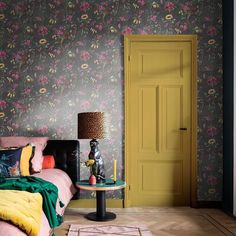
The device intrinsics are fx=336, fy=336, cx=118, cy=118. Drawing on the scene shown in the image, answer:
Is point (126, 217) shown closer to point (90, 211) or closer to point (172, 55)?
point (90, 211)

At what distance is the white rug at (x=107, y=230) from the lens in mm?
3406

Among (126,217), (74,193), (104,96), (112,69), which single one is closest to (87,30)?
(112,69)

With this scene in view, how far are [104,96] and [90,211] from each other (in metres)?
1.53

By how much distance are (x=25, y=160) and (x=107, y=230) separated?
115 cm

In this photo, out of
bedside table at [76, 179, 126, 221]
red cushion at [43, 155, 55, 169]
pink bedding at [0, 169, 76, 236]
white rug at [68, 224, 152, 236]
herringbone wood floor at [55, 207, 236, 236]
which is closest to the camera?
pink bedding at [0, 169, 76, 236]

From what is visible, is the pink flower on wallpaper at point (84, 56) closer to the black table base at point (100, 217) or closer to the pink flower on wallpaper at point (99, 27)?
the pink flower on wallpaper at point (99, 27)

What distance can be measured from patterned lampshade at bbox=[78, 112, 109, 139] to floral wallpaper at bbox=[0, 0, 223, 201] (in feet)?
2.00

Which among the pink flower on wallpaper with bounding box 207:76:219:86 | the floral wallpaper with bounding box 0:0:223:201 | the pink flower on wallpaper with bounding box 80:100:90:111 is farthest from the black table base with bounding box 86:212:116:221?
the pink flower on wallpaper with bounding box 207:76:219:86

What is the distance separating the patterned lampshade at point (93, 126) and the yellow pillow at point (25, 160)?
61cm

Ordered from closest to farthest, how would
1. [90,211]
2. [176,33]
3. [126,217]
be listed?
[126,217], [90,211], [176,33]

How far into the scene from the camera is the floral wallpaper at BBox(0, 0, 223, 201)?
4.57 metres

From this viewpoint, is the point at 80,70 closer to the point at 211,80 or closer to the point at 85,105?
the point at 85,105

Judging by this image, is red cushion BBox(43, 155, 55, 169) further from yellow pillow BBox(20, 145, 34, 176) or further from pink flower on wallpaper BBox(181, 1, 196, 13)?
pink flower on wallpaper BBox(181, 1, 196, 13)

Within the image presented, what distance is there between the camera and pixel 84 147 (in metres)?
4.58
